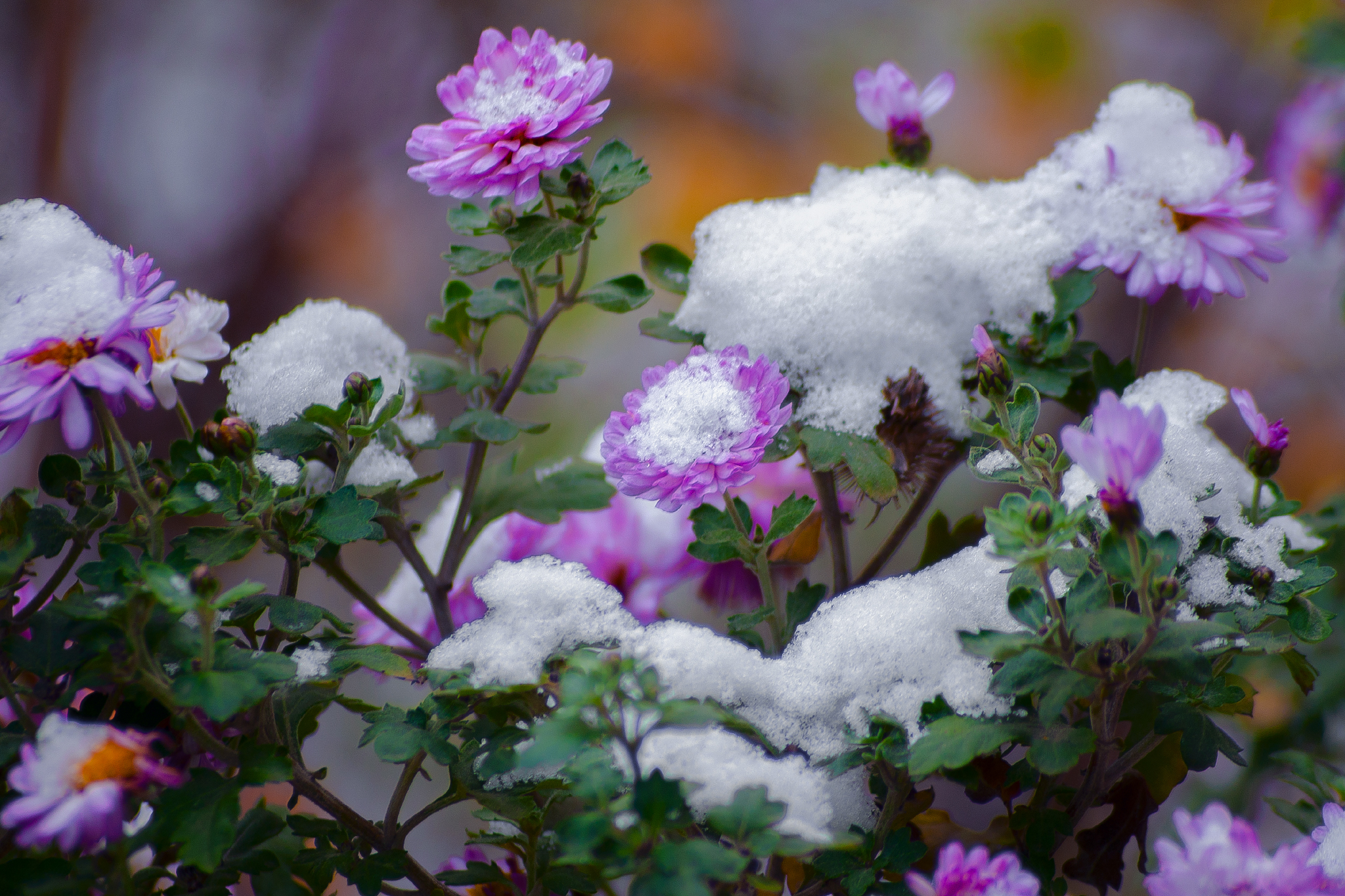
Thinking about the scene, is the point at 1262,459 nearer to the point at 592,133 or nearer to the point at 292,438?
the point at 292,438

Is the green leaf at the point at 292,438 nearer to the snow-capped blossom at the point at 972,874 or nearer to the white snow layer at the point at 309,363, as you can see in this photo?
the white snow layer at the point at 309,363

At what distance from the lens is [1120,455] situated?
0.34m

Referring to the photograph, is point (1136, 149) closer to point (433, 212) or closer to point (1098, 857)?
point (1098, 857)

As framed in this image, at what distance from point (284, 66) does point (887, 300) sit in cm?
134

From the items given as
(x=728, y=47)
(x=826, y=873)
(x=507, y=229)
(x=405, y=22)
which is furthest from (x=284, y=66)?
(x=826, y=873)

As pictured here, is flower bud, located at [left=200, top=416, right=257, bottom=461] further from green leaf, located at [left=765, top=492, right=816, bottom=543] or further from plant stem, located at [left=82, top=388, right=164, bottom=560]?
green leaf, located at [left=765, top=492, right=816, bottom=543]

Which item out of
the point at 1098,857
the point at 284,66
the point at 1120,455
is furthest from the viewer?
the point at 284,66

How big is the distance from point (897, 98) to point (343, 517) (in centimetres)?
40

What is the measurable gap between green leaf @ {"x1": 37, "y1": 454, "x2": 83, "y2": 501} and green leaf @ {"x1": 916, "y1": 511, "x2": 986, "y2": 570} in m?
0.44

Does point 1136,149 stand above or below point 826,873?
above

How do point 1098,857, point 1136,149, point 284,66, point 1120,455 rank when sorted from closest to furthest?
point 1120,455 → point 1098,857 → point 1136,149 → point 284,66

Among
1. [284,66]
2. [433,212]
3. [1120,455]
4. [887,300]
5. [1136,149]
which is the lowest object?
[1120,455]

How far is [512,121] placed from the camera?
0.45 metres

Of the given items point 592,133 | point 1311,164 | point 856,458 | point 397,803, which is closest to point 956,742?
point 856,458
